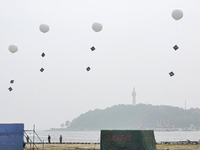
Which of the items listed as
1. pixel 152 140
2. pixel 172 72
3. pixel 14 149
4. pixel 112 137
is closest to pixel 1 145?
pixel 14 149

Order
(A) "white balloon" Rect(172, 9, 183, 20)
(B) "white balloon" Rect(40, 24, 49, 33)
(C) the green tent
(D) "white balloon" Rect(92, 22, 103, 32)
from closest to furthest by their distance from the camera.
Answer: (C) the green tent → (A) "white balloon" Rect(172, 9, 183, 20) → (D) "white balloon" Rect(92, 22, 103, 32) → (B) "white balloon" Rect(40, 24, 49, 33)

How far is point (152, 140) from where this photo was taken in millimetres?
23906

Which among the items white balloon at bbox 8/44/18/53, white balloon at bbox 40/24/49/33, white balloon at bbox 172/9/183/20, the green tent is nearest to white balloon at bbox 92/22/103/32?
white balloon at bbox 40/24/49/33

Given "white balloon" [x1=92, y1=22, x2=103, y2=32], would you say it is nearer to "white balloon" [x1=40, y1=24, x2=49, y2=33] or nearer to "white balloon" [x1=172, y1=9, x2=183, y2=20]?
"white balloon" [x1=40, y1=24, x2=49, y2=33]

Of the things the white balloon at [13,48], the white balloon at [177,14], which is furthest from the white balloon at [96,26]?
the white balloon at [13,48]

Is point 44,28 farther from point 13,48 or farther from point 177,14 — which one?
A: point 177,14

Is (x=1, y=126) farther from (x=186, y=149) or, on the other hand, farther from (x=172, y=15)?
(x=186, y=149)

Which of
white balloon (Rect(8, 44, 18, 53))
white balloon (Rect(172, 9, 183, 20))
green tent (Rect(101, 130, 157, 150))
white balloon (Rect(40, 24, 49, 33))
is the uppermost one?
white balloon (Rect(172, 9, 183, 20))

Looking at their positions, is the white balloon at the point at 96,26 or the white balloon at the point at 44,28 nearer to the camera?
the white balloon at the point at 96,26

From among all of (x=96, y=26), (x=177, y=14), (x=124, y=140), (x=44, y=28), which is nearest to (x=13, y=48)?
(x=44, y=28)

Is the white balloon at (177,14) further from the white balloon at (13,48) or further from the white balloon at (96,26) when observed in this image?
the white balloon at (13,48)

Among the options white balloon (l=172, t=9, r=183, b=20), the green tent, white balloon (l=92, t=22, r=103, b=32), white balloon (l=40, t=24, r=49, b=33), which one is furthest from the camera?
white balloon (l=40, t=24, r=49, b=33)

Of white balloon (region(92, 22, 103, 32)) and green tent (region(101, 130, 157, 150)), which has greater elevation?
white balloon (region(92, 22, 103, 32))

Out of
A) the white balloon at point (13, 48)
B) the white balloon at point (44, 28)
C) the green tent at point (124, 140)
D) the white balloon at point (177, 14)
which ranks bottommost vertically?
the green tent at point (124, 140)
